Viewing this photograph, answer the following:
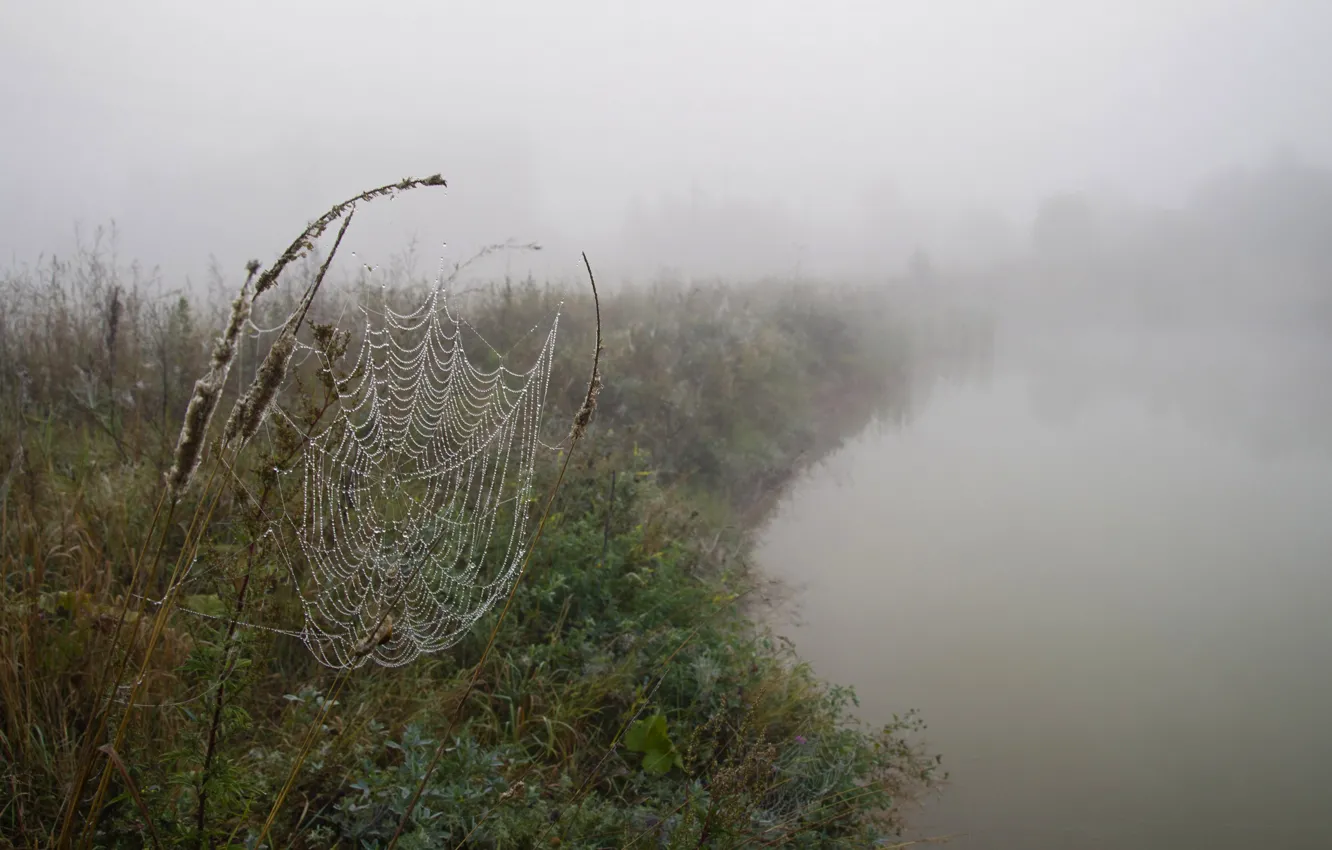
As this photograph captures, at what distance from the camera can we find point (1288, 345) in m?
15.6

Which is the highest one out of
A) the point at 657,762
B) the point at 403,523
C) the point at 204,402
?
the point at 403,523

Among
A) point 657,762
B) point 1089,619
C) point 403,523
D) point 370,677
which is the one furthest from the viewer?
point 1089,619

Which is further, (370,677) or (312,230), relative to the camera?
(370,677)

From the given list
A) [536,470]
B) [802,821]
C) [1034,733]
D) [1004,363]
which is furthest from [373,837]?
[1004,363]

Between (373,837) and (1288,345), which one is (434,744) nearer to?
(373,837)

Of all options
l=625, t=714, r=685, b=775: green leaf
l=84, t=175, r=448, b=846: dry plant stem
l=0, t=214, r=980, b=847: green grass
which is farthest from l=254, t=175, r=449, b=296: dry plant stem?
l=625, t=714, r=685, b=775: green leaf

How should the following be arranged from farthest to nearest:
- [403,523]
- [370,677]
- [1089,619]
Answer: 1. [1089,619]
2. [403,523]
3. [370,677]

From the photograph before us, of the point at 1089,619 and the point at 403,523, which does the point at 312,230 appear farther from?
the point at 1089,619

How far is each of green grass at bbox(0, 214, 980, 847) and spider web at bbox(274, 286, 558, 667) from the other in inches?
5.4

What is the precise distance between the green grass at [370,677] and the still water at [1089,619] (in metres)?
0.44

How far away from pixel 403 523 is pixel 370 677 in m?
0.73

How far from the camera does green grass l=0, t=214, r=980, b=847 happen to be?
1658 mm

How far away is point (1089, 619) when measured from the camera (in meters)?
4.46

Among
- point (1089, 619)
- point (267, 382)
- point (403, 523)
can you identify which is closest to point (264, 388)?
point (267, 382)
